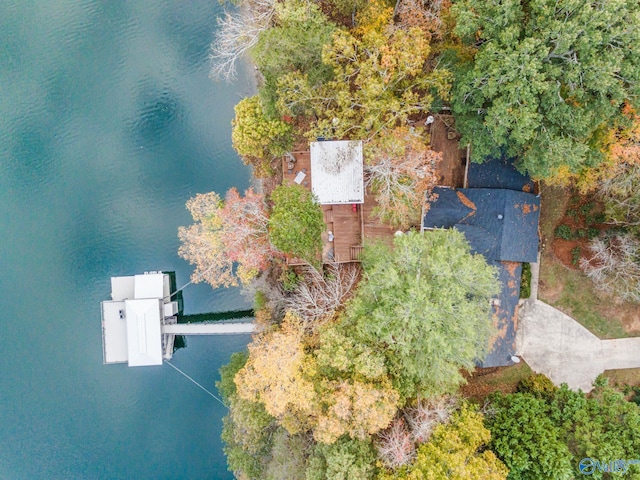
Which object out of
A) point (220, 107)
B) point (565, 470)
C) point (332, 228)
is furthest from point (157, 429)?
point (565, 470)

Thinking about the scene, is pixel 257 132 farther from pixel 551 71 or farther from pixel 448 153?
pixel 551 71

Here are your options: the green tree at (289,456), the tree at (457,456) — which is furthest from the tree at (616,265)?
the green tree at (289,456)

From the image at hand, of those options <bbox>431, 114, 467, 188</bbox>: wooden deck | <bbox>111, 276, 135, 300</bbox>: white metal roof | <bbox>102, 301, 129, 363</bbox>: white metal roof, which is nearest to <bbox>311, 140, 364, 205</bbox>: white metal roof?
<bbox>431, 114, 467, 188</bbox>: wooden deck

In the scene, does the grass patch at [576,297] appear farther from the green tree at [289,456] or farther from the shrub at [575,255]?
Result: the green tree at [289,456]

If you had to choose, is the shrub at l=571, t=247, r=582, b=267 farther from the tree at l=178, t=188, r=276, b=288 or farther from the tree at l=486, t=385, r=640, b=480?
the tree at l=178, t=188, r=276, b=288

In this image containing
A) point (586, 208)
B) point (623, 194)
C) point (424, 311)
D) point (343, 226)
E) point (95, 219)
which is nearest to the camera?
point (424, 311)

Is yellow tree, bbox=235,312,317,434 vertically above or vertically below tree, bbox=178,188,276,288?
below

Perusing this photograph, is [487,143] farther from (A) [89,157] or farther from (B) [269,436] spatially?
(A) [89,157]

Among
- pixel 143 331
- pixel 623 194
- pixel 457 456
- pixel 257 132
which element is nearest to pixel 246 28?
pixel 257 132
